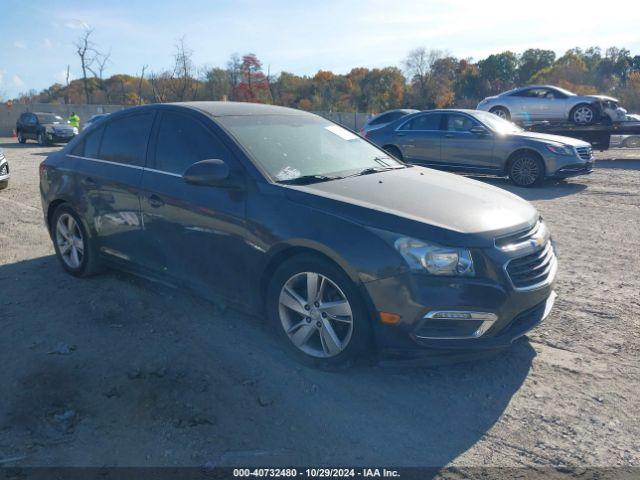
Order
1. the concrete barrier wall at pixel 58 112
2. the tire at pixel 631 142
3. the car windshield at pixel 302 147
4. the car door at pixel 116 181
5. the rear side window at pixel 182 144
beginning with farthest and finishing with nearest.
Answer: the concrete barrier wall at pixel 58 112
the tire at pixel 631 142
the car door at pixel 116 181
the rear side window at pixel 182 144
the car windshield at pixel 302 147

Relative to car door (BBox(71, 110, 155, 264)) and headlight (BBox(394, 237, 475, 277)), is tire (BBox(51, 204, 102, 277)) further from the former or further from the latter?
headlight (BBox(394, 237, 475, 277))

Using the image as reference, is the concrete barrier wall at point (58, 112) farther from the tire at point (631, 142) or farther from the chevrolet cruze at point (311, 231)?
the chevrolet cruze at point (311, 231)

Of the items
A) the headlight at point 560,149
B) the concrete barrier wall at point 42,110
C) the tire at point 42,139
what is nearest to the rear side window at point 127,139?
the headlight at point 560,149

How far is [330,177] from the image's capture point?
12.7 feet

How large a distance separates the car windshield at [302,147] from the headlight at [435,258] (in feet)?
3.57

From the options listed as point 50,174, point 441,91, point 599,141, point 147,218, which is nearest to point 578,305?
point 147,218

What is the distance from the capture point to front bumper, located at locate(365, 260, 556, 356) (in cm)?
297

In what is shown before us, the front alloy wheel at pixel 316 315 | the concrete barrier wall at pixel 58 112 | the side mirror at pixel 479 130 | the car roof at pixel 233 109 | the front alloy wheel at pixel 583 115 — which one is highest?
the concrete barrier wall at pixel 58 112

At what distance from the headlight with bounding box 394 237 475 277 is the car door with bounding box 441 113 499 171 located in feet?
27.5

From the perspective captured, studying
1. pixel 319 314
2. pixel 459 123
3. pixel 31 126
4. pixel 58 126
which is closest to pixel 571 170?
pixel 459 123

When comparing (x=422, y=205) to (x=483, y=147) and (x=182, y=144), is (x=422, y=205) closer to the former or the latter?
(x=182, y=144)

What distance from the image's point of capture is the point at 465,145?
434 inches

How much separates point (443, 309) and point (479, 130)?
28.7 ft

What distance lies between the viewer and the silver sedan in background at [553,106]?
577 inches
